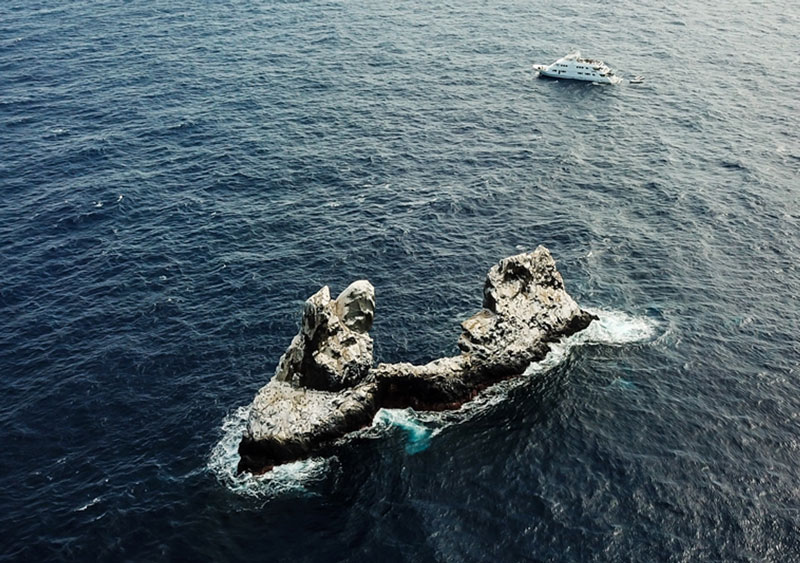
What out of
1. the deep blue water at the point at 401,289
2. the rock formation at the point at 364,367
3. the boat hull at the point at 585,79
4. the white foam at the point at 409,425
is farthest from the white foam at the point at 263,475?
the boat hull at the point at 585,79

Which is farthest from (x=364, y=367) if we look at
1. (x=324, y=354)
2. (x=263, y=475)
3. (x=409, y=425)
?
(x=263, y=475)

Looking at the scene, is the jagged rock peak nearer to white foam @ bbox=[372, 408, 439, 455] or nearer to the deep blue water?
white foam @ bbox=[372, 408, 439, 455]

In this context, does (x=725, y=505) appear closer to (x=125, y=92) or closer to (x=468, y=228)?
(x=468, y=228)

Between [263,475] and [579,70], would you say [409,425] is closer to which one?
[263,475]

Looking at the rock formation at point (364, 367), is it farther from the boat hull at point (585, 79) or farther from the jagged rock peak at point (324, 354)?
the boat hull at point (585, 79)

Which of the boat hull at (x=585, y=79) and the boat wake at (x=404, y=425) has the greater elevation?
the boat hull at (x=585, y=79)
